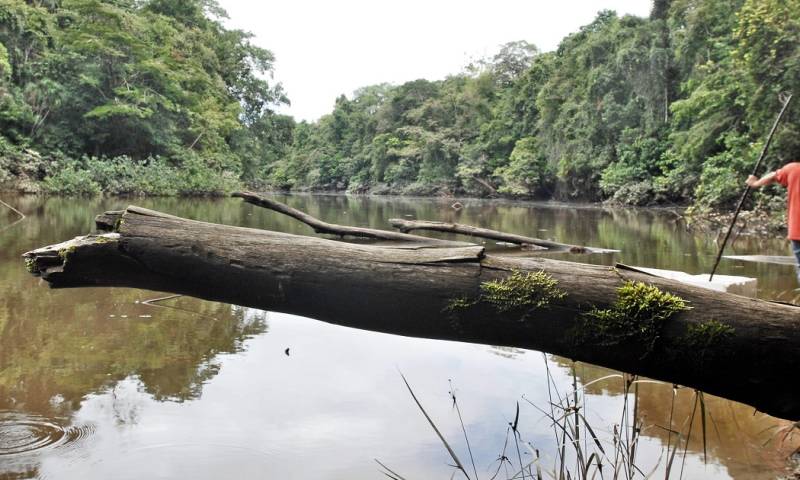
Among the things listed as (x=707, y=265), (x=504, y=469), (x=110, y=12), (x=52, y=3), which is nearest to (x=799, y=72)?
(x=707, y=265)

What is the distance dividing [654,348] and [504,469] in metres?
1.37

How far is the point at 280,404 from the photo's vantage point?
330 cm

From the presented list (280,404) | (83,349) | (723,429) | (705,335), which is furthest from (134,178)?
(705,335)

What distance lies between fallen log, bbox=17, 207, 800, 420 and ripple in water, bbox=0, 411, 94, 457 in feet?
4.20

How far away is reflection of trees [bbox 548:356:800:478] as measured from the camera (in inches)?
109

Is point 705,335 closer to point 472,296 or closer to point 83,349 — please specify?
point 472,296

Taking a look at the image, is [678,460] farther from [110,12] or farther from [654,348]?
[110,12]

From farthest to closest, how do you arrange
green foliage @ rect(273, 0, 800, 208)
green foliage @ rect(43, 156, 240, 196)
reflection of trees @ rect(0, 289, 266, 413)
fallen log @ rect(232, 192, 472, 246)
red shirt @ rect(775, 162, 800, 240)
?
green foliage @ rect(43, 156, 240, 196), green foliage @ rect(273, 0, 800, 208), red shirt @ rect(775, 162, 800, 240), reflection of trees @ rect(0, 289, 266, 413), fallen log @ rect(232, 192, 472, 246)

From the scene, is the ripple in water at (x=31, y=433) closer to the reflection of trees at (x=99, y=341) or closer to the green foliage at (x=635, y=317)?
the reflection of trees at (x=99, y=341)

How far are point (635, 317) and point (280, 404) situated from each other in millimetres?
2260

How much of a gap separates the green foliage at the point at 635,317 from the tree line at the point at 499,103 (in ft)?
48.6

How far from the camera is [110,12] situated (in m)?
26.5

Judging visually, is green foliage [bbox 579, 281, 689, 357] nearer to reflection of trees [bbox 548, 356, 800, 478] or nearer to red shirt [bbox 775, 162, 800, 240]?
Result: reflection of trees [bbox 548, 356, 800, 478]

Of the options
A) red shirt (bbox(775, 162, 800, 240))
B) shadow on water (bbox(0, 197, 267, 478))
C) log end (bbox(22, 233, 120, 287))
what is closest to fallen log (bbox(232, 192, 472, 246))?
log end (bbox(22, 233, 120, 287))
